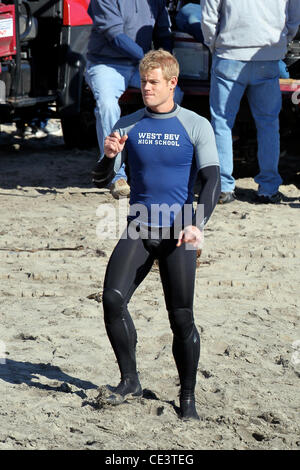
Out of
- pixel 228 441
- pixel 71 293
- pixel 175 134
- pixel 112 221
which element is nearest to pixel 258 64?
pixel 112 221

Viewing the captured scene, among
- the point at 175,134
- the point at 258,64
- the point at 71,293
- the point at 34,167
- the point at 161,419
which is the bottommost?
the point at 34,167

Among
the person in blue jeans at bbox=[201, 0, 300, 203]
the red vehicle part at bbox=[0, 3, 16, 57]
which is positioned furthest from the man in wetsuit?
the red vehicle part at bbox=[0, 3, 16, 57]

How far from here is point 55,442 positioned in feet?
12.8

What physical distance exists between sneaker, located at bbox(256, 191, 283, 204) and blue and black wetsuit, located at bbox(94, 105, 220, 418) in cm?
414

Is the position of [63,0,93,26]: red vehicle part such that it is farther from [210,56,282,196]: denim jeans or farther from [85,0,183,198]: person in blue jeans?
[210,56,282,196]: denim jeans

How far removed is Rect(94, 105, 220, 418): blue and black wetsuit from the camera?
407cm

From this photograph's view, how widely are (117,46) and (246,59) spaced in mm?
1146

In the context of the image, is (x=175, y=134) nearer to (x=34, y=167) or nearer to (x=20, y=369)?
(x=20, y=369)

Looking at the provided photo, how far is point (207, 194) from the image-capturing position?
3986mm

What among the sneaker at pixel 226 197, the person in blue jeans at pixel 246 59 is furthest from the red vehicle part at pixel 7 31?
the sneaker at pixel 226 197

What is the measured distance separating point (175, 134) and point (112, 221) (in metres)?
3.57

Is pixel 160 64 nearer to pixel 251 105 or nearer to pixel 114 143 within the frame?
pixel 114 143

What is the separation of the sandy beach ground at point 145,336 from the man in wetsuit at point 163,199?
0.31 m

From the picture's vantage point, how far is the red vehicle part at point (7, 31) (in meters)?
8.80
